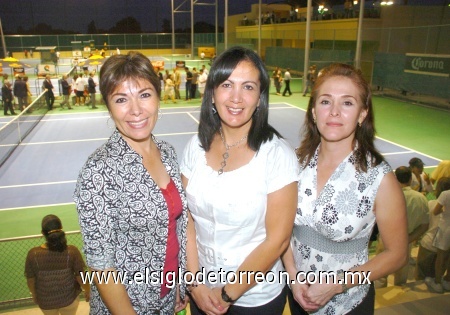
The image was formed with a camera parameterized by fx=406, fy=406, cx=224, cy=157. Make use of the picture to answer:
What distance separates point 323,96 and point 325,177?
0.53 m

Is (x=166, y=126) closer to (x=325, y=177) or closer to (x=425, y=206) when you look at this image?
(x=425, y=206)

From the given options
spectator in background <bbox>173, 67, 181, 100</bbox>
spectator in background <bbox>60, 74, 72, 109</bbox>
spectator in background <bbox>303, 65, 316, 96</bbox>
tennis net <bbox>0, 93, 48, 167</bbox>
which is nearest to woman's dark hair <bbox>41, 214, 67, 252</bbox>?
tennis net <bbox>0, 93, 48, 167</bbox>

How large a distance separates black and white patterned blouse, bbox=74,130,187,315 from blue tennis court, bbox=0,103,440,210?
575 centimetres

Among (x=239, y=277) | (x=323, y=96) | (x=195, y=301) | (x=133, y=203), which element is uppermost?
(x=323, y=96)

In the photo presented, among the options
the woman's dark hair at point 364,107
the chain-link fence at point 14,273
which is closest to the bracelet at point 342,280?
the woman's dark hair at point 364,107

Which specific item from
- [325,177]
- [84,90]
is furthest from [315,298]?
[84,90]

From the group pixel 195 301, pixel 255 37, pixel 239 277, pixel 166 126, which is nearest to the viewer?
pixel 239 277

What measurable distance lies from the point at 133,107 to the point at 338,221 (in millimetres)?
1454

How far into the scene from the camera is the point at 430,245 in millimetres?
5719

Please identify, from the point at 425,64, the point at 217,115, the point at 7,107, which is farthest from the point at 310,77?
the point at 217,115

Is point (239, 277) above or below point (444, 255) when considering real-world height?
above

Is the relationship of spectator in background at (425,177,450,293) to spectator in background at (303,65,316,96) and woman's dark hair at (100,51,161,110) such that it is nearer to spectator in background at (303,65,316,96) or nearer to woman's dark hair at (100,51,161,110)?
woman's dark hair at (100,51,161,110)

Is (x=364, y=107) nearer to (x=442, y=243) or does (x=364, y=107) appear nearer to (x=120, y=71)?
(x=120, y=71)

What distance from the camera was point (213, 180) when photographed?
260cm
